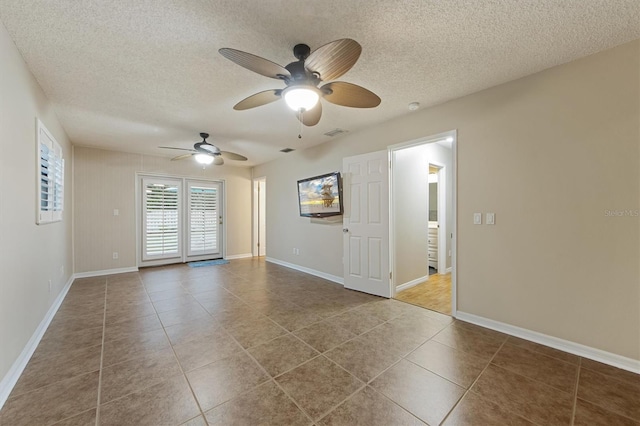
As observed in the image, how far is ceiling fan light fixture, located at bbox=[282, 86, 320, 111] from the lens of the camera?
1.91 meters

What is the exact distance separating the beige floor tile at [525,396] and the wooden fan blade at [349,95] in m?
2.23

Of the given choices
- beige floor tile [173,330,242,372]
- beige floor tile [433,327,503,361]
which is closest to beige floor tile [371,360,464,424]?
beige floor tile [433,327,503,361]

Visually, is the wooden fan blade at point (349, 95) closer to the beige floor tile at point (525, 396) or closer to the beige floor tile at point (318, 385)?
the beige floor tile at point (318, 385)

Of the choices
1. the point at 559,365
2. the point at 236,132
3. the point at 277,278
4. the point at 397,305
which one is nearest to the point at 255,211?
the point at 277,278

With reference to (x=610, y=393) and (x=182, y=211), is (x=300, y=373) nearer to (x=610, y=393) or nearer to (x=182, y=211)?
(x=610, y=393)

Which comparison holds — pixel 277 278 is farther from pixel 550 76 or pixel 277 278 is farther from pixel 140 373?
pixel 550 76

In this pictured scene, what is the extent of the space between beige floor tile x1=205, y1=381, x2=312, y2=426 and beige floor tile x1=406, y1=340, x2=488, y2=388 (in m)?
1.07

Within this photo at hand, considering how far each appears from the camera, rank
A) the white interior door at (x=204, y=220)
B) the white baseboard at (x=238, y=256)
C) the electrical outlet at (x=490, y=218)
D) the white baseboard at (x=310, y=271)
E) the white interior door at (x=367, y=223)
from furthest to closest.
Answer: the white baseboard at (x=238, y=256) < the white interior door at (x=204, y=220) < the white baseboard at (x=310, y=271) < the white interior door at (x=367, y=223) < the electrical outlet at (x=490, y=218)

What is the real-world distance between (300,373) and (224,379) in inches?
21.5

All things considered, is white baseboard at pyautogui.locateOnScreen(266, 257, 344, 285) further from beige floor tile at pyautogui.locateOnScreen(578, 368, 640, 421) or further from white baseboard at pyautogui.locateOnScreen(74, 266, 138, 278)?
beige floor tile at pyautogui.locateOnScreen(578, 368, 640, 421)

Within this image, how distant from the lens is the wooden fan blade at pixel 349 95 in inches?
79.7

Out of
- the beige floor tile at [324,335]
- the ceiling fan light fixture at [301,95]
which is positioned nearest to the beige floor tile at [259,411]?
the beige floor tile at [324,335]

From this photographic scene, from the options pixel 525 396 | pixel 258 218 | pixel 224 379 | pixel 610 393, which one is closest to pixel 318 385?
pixel 224 379

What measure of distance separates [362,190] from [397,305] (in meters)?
1.69
